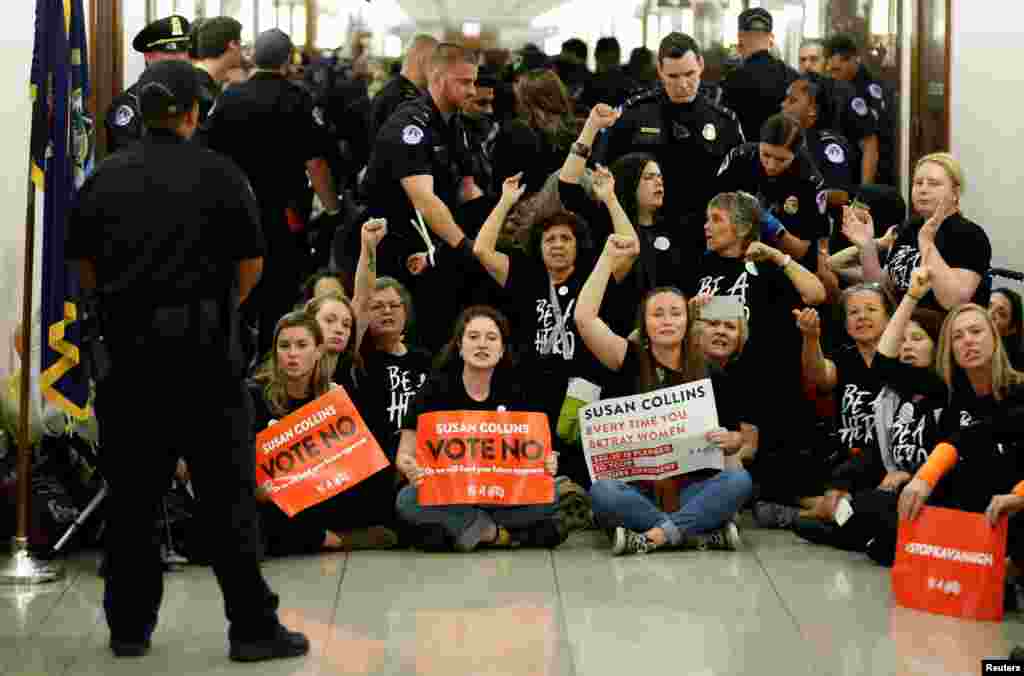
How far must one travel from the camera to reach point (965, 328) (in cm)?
675

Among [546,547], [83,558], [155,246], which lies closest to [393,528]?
[546,547]

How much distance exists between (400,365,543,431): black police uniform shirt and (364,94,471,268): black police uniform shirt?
115 cm

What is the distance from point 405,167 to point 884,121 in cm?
313

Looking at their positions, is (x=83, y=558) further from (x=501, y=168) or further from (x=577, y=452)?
(x=501, y=168)

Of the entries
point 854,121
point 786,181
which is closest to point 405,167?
point 786,181

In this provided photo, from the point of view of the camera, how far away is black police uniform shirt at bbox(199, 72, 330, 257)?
862cm

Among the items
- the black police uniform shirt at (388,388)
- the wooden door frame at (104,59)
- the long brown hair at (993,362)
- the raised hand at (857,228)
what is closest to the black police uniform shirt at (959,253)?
the raised hand at (857,228)

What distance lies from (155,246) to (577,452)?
2.90m

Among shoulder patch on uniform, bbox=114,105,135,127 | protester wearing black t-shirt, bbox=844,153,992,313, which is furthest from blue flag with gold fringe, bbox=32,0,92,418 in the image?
protester wearing black t-shirt, bbox=844,153,992,313

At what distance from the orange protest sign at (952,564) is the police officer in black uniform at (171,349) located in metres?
2.10

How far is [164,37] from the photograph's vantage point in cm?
843

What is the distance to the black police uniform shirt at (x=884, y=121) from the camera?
10211mm

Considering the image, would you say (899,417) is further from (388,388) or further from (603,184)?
(388,388)

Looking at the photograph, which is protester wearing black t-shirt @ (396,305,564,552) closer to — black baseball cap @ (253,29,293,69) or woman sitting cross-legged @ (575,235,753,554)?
woman sitting cross-legged @ (575,235,753,554)
